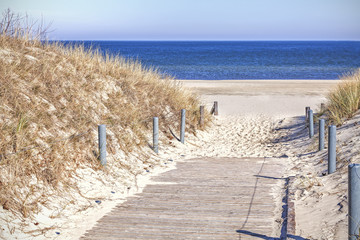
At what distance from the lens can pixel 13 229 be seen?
543 centimetres

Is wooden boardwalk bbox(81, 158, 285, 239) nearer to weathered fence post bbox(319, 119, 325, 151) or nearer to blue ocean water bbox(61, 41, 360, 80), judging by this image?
weathered fence post bbox(319, 119, 325, 151)

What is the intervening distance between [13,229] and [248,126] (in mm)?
12093

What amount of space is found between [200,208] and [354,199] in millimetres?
2596

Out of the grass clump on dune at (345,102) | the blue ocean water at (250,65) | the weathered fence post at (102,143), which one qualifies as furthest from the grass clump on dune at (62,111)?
the grass clump on dune at (345,102)

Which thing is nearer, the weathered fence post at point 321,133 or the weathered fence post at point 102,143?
the weathered fence post at point 102,143

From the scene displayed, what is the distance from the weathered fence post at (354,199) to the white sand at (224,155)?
0.72 m

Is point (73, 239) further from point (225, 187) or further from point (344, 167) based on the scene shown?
point (344, 167)

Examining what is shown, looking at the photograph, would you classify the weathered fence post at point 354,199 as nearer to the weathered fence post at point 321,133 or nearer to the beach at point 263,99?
the weathered fence post at point 321,133

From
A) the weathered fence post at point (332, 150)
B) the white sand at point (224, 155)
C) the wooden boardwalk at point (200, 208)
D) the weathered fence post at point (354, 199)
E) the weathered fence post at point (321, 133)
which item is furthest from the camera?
the weathered fence post at point (321, 133)

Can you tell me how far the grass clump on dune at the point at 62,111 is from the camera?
675 centimetres

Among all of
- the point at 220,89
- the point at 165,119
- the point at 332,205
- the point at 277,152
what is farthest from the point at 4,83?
the point at 220,89

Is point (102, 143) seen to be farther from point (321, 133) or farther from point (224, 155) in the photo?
point (321, 133)

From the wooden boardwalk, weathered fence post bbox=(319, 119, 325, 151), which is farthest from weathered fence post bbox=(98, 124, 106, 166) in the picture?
weathered fence post bbox=(319, 119, 325, 151)

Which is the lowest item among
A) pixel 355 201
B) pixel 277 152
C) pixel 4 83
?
pixel 277 152
